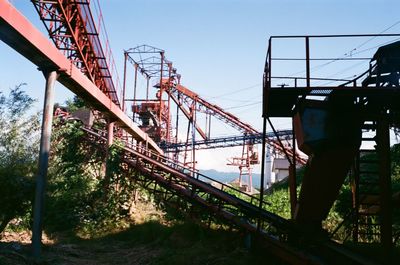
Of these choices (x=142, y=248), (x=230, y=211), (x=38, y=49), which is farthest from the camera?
(x=230, y=211)

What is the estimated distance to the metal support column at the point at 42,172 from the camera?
355 inches

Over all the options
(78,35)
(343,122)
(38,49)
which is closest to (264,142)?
(343,122)

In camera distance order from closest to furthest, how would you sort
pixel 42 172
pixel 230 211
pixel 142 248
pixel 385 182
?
pixel 385 182 < pixel 42 172 < pixel 142 248 < pixel 230 211

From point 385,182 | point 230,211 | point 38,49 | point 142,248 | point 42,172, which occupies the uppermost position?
point 38,49

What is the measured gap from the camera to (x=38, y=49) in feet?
27.6

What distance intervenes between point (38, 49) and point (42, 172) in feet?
9.22

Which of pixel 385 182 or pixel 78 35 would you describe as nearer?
pixel 385 182

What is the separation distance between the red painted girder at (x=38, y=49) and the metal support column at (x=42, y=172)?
15.9 inches

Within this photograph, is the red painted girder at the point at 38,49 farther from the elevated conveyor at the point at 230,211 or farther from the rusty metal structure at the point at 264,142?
the elevated conveyor at the point at 230,211

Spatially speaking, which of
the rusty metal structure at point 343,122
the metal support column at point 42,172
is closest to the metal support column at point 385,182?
the rusty metal structure at point 343,122

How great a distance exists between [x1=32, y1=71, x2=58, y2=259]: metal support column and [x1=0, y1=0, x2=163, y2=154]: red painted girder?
0.40 metres

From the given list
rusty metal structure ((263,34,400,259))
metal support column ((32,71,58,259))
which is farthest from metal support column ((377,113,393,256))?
metal support column ((32,71,58,259))

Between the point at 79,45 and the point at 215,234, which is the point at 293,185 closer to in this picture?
the point at 215,234

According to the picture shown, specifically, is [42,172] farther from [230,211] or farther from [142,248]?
[230,211]
